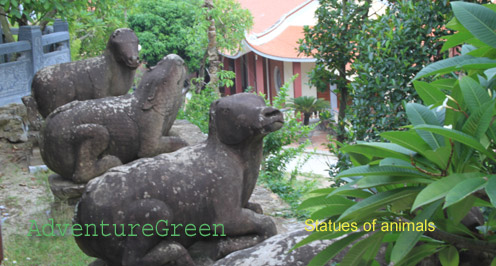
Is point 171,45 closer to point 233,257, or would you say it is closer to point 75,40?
point 75,40

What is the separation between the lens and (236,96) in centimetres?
293

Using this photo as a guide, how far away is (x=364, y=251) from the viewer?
1.74 m

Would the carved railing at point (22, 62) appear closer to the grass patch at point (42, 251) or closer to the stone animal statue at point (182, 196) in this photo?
the grass patch at point (42, 251)

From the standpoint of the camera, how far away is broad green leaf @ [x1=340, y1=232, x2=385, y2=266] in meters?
1.72

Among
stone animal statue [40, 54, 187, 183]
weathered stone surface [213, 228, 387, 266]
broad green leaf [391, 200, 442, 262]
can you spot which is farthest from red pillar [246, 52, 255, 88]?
broad green leaf [391, 200, 442, 262]

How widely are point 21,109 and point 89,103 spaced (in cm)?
354

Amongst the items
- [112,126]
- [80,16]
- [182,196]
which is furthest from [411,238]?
[80,16]

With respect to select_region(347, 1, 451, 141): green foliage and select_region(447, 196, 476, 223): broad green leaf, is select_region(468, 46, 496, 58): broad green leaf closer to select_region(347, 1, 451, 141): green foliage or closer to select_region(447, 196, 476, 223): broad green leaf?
select_region(447, 196, 476, 223): broad green leaf

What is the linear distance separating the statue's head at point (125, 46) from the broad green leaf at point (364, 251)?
11.6 ft

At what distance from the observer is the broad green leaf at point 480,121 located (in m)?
1.39

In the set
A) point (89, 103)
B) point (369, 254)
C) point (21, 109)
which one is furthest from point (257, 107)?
point (21, 109)

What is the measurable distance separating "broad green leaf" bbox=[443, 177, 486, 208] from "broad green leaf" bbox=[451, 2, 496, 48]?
0.37 metres

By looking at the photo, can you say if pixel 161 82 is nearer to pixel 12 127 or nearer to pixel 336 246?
pixel 336 246

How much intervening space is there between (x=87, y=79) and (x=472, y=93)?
422 centimetres
